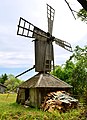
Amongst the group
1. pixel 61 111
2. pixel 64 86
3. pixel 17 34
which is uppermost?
pixel 17 34

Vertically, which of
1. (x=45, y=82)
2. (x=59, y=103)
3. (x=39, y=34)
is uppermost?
(x=39, y=34)

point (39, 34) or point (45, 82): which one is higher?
point (39, 34)

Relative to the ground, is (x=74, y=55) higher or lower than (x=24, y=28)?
lower

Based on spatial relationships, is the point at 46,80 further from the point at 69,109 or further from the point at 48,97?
the point at 69,109

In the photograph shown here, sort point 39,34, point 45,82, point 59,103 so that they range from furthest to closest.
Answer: point 39,34 → point 45,82 → point 59,103

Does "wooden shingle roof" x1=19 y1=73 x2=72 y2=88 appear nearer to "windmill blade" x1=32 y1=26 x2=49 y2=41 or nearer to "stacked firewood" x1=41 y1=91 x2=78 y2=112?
"stacked firewood" x1=41 y1=91 x2=78 y2=112

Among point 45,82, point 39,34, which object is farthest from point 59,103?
point 39,34

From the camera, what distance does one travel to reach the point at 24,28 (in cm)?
2494

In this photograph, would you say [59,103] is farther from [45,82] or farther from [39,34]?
[39,34]

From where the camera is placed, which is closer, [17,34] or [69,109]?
[69,109]

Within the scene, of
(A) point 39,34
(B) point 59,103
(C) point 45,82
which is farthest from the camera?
(A) point 39,34

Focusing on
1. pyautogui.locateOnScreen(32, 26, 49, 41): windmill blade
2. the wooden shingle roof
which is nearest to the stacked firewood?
the wooden shingle roof

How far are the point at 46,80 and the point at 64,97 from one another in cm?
346

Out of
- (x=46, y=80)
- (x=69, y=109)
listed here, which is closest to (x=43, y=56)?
(x=46, y=80)
